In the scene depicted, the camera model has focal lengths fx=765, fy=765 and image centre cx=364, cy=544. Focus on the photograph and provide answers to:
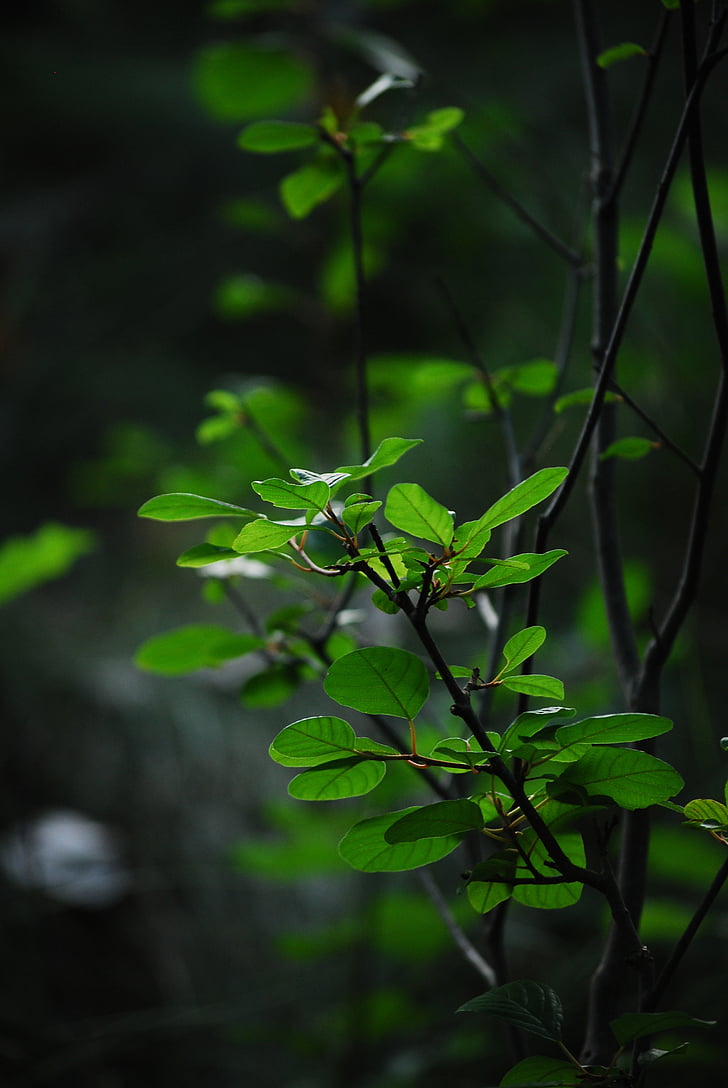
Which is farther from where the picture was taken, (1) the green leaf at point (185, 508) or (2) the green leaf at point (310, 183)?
(2) the green leaf at point (310, 183)

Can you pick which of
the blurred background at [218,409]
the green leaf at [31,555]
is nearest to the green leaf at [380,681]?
the green leaf at [31,555]

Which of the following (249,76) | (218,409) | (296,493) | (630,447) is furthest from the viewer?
(218,409)

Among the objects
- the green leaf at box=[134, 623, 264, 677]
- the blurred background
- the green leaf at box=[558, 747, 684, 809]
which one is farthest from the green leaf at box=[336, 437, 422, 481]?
the blurred background

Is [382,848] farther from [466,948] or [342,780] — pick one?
[466,948]

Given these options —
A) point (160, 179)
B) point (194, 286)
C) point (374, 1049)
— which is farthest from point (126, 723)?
point (160, 179)

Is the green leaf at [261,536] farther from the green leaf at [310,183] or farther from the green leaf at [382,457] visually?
the green leaf at [310,183]

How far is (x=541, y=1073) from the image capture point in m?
0.23

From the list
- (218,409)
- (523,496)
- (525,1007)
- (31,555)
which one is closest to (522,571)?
(523,496)

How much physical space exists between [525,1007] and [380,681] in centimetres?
12

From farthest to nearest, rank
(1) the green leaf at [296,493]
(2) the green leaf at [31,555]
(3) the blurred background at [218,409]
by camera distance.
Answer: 1. (3) the blurred background at [218,409]
2. (2) the green leaf at [31,555]
3. (1) the green leaf at [296,493]

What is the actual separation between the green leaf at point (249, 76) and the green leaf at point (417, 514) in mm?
800

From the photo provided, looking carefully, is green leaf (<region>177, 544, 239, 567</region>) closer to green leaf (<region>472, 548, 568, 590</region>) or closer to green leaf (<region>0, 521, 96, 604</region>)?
green leaf (<region>472, 548, 568, 590</region>)

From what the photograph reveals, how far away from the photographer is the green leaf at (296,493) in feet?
0.72

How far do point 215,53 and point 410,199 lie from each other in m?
0.42
